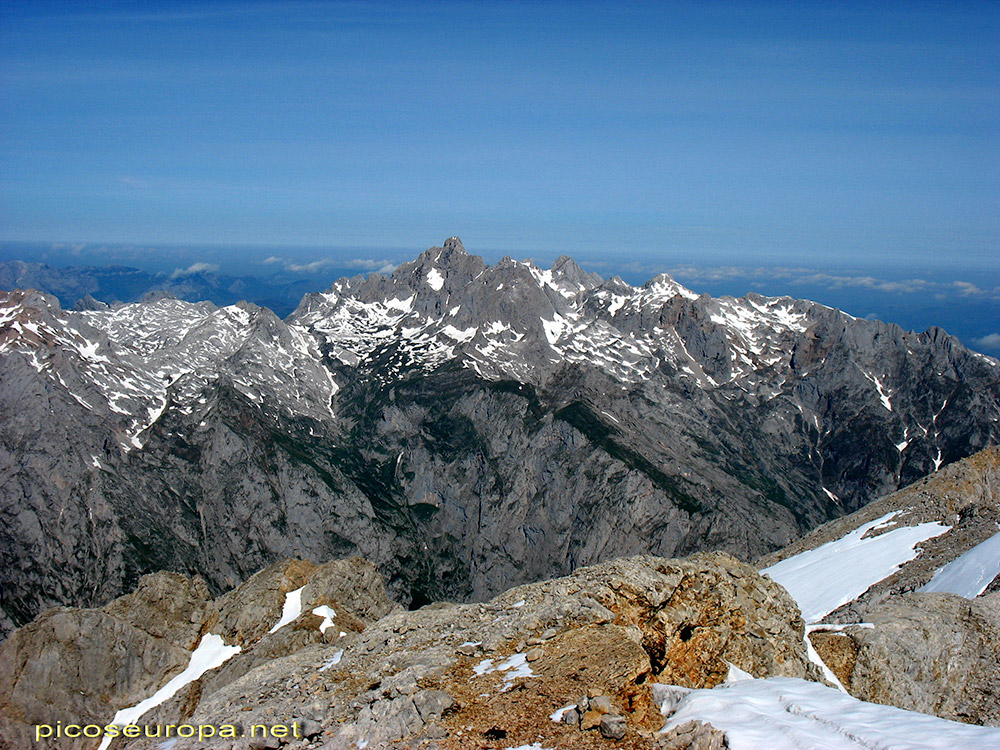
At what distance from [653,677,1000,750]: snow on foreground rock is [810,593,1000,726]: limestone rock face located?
8.58 metres

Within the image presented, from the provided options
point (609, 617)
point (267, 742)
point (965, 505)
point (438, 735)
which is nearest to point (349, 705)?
point (267, 742)

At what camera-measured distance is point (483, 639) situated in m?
27.7

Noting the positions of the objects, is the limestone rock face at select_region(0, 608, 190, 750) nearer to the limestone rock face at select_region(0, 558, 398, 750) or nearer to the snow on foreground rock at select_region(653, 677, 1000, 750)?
the limestone rock face at select_region(0, 558, 398, 750)

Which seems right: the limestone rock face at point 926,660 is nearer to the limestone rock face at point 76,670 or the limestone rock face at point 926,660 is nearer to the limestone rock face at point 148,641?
the limestone rock face at point 148,641

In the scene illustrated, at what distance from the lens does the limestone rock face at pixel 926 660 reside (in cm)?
2850

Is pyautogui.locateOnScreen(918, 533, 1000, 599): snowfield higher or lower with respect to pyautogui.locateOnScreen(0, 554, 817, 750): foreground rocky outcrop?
lower

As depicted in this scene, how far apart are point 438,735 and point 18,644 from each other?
64.6 metres

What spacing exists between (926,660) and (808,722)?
15180mm

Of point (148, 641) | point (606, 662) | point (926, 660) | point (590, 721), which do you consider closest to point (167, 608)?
point (148, 641)

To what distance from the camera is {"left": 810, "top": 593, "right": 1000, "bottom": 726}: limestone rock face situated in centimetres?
2850

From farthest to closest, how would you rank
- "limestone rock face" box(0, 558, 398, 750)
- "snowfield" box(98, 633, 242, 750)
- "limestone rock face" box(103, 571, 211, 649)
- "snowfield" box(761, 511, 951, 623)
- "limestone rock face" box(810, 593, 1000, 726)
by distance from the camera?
1. "limestone rock face" box(103, 571, 211, 649)
2. "snowfield" box(98, 633, 242, 750)
3. "limestone rock face" box(0, 558, 398, 750)
4. "snowfield" box(761, 511, 951, 623)
5. "limestone rock face" box(810, 593, 1000, 726)

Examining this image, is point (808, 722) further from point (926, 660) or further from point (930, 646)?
point (930, 646)

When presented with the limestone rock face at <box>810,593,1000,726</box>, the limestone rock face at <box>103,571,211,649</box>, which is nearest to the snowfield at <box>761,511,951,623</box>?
the limestone rock face at <box>810,593,1000,726</box>

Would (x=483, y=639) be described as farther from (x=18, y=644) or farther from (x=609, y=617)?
(x=18, y=644)
